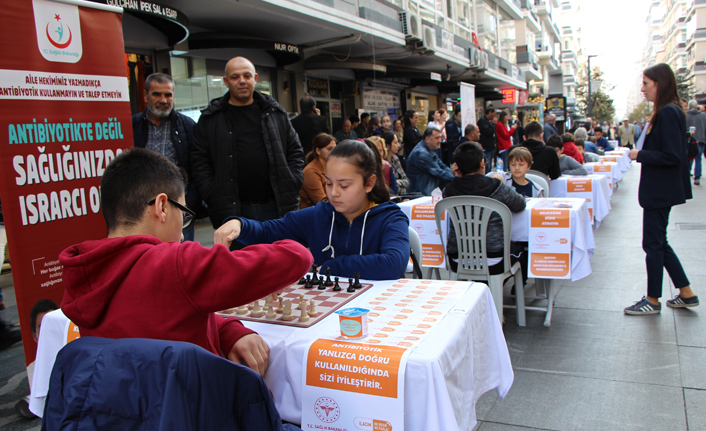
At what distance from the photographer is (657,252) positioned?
4.11 metres

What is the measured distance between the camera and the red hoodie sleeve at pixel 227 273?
1243mm

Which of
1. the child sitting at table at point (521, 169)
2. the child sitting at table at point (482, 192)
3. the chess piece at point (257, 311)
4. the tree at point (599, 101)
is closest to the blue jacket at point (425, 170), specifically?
the child sitting at table at point (521, 169)

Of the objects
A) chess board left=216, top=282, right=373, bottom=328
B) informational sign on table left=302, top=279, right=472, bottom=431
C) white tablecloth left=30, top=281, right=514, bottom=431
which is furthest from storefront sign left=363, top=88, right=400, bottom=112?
informational sign on table left=302, top=279, right=472, bottom=431

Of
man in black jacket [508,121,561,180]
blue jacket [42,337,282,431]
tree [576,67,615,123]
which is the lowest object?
blue jacket [42,337,282,431]

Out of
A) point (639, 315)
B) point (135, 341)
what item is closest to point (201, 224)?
point (639, 315)

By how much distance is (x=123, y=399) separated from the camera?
3.55 ft

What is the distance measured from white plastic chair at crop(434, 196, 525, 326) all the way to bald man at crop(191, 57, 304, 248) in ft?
4.33

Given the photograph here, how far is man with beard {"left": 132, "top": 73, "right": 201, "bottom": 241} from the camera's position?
392 cm

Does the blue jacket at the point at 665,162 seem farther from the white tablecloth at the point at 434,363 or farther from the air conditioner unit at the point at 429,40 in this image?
the air conditioner unit at the point at 429,40

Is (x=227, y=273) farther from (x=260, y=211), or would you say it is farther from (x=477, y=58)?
(x=477, y=58)

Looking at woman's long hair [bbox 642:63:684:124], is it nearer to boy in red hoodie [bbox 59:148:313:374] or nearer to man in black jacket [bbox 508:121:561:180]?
man in black jacket [bbox 508:121:561:180]

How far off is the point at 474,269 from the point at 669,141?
5.96 ft

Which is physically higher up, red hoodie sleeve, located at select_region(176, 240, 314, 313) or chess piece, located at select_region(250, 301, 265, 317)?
red hoodie sleeve, located at select_region(176, 240, 314, 313)

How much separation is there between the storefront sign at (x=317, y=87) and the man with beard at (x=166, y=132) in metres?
8.13
